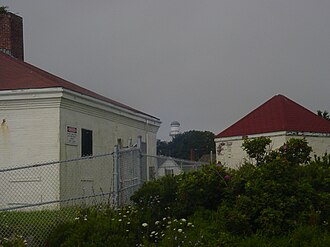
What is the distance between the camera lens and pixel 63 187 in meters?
17.5

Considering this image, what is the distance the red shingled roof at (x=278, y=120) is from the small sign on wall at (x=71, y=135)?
594 inches

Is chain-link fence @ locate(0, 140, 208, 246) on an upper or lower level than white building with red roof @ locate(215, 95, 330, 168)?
lower

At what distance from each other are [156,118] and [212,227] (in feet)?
56.6

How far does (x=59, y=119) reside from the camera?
57.6 ft

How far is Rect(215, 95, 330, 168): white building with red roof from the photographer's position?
31.2m

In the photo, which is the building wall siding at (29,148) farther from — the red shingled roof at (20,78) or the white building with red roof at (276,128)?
the white building with red roof at (276,128)

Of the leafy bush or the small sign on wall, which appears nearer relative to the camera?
the leafy bush

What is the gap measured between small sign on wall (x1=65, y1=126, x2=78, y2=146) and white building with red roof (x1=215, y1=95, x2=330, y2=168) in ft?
42.7

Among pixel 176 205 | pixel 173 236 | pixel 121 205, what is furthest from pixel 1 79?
pixel 173 236

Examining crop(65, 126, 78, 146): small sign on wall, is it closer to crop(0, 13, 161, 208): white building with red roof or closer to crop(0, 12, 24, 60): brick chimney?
crop(0, 13, 161, 208): white building with red roof

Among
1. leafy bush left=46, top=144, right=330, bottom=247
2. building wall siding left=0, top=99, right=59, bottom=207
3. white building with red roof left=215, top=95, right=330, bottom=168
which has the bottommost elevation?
leafy bush left=46, top=144, right=330, bottom=247

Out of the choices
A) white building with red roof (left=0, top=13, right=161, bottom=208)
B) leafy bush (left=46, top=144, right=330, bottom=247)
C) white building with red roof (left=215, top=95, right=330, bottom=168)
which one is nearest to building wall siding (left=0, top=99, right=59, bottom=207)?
white building with red roof (left=0, top=13, right=161, bottom=208)

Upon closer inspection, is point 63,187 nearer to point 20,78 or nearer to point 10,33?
point 20,78

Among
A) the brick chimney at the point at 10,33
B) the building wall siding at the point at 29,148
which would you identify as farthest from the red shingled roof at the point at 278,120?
the building wall siding at the point at 29,148
